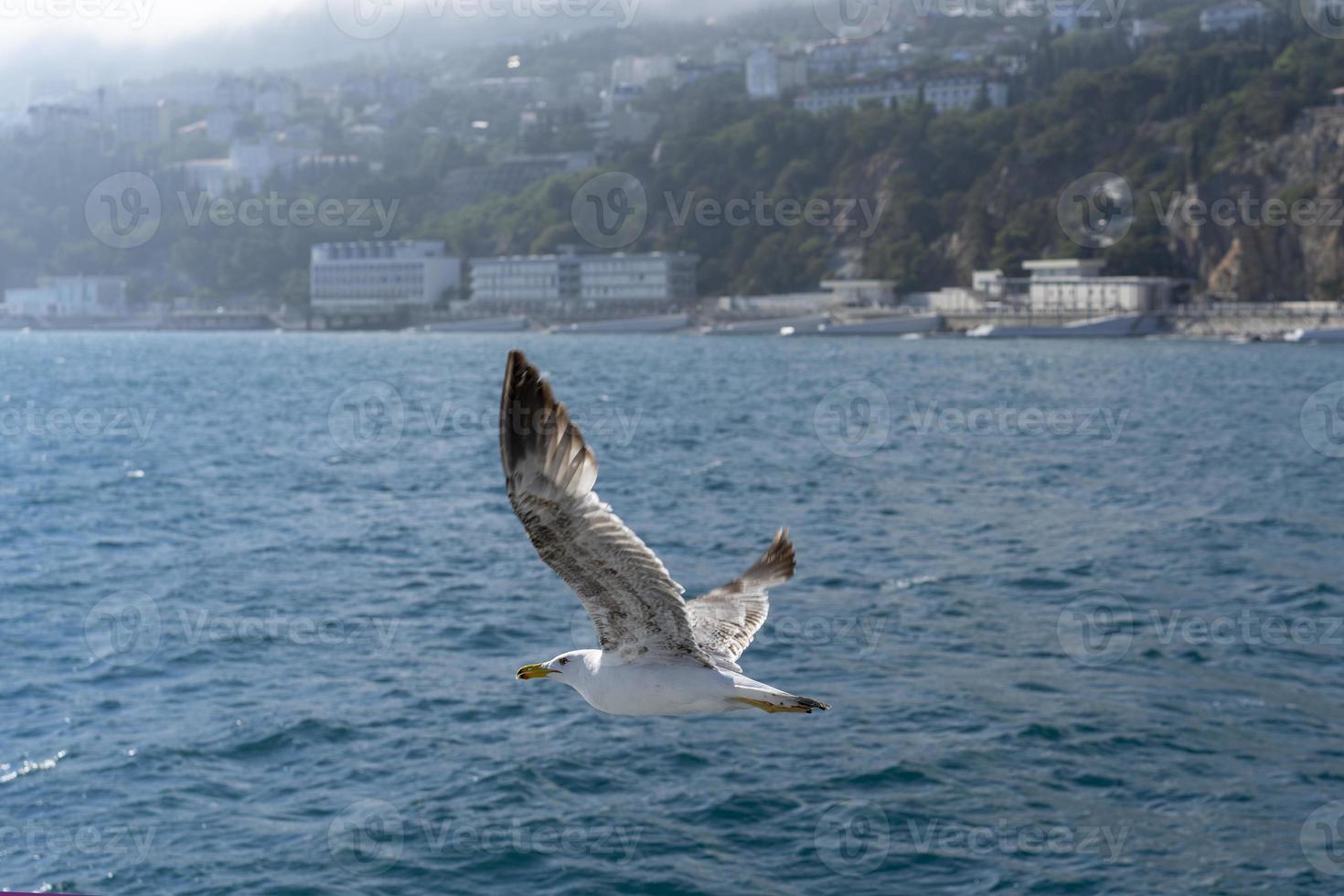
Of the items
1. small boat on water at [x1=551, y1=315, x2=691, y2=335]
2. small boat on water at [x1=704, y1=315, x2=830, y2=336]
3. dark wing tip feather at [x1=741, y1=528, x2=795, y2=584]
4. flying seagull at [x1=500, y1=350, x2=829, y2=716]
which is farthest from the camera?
small boat on water at [x1=551, y1=315, x2=691, y2=335]

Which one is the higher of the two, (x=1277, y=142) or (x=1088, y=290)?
(x=1277, y=142)

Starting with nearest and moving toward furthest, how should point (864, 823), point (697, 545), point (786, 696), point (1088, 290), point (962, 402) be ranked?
point (786, 696) < point (864, 823) < point (697, 545) < point (962, 402) < point (1088, 290)

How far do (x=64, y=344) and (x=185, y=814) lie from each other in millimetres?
158511

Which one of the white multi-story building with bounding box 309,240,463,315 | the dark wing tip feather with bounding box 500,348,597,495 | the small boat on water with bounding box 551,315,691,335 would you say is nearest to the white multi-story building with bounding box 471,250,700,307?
the small boat on water with bounding box 551,315,691,335

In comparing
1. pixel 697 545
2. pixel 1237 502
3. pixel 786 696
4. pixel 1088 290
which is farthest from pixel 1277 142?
pixel 786 696

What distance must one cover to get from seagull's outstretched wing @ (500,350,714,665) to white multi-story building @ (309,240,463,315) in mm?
178875

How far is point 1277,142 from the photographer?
140 meters

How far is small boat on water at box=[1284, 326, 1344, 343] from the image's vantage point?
111 metres

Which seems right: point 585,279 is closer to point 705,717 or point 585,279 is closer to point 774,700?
point 705,717

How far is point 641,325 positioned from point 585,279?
15.0 metres

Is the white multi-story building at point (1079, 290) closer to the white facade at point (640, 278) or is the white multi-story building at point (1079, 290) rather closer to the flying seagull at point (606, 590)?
the white facade at point (640, 278)

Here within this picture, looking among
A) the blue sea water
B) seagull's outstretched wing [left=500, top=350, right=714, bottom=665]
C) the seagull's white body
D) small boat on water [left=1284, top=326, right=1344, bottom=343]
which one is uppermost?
seagull's outstretched wing [left=500, top=350, right=714, bottom=665]

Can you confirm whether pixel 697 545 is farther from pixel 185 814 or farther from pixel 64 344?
pixel 64 344

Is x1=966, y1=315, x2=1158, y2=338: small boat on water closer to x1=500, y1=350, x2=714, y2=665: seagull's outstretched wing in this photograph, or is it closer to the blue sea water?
the blue sea water
